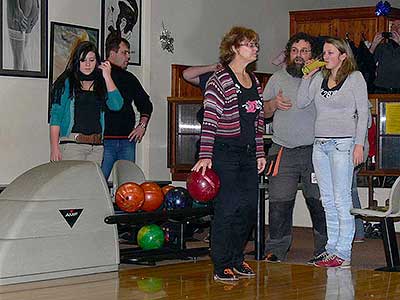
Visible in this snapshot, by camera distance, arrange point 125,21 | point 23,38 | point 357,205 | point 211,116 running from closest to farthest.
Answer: point 211,116 < point 357,205 < point 23,38 < point 125,21

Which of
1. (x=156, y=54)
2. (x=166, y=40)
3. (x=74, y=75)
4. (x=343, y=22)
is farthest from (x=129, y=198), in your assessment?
(x=343, y=22)

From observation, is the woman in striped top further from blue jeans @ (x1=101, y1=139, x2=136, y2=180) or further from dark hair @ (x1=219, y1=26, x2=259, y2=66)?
blue jeans @ (x1=101, y1=139, x2=136, y2=180)

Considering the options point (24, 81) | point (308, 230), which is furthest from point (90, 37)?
point (308, 230)

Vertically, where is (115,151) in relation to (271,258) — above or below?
above

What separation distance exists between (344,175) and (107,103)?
1.98 metres

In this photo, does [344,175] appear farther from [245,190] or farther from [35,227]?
[35,227]

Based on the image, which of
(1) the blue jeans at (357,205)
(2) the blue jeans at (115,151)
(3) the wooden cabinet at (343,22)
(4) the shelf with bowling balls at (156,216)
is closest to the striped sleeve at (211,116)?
(4) the shelf with bowling balls at (156,216)

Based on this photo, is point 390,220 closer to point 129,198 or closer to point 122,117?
point 129,198

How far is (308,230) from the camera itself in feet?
31.4

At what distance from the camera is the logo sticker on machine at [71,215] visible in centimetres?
600

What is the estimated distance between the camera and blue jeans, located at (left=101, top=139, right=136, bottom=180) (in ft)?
26.1

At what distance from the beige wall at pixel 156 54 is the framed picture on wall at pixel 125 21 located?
0.28 feet

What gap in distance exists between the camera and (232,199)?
18.4ft

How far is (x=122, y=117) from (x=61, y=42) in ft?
4.25
